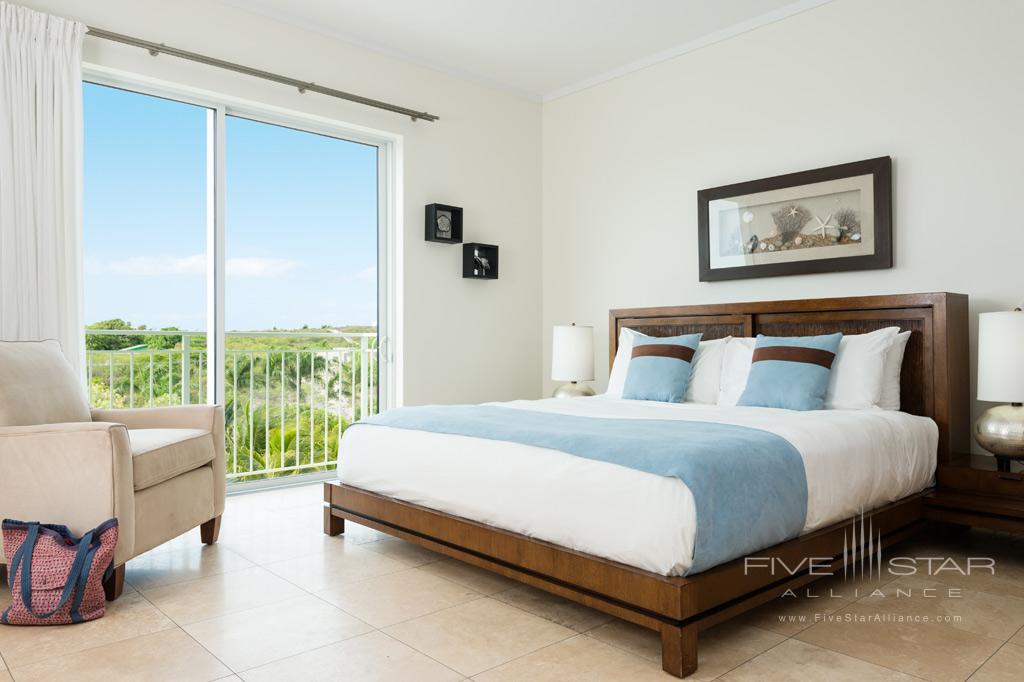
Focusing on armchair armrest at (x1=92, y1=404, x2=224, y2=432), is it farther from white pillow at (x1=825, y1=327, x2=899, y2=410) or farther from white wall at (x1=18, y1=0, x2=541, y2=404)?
white pillow at (x1=825, y1=327, x2=899, y2=410)

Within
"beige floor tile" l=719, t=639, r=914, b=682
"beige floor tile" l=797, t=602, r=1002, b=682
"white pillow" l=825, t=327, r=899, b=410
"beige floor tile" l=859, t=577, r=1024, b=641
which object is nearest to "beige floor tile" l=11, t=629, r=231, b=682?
"beige floor tile" l=719, t=639, r=914, b=682

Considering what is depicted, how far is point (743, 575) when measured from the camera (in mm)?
2135

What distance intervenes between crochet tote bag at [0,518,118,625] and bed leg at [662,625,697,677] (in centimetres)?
179

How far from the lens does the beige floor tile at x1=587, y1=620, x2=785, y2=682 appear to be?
A: 80.3 inches

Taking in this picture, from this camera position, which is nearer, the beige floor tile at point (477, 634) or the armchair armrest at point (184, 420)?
the beige floor tile at point (477, 634)

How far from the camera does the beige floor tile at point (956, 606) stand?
91.0 inches

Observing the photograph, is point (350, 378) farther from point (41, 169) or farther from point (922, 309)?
point (922, 309)

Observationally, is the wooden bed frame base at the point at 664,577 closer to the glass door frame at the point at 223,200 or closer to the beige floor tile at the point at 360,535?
the beige floor tile at the point at 360,535

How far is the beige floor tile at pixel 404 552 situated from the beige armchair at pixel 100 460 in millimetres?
736

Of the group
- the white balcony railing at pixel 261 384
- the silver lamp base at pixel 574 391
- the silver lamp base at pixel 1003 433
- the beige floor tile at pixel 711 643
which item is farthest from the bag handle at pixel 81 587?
the silver lamp base at pixel 1003 433

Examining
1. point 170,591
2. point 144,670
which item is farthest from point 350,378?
point 144,670

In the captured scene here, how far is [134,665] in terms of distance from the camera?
6.64 ft

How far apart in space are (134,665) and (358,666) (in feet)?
2.05

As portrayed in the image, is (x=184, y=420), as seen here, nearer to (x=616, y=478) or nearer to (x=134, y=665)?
(x=134, y=665)
